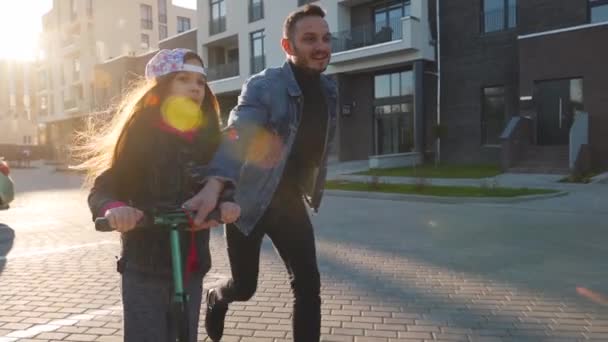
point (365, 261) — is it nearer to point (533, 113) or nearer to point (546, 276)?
point (546, 276)

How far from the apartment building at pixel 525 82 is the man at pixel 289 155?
16140mm

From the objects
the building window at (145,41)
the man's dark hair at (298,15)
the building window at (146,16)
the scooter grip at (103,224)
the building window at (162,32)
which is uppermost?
the building window at (146,16)

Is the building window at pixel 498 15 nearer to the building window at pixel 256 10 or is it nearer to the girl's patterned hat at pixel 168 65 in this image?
the building window at pixel 256 10

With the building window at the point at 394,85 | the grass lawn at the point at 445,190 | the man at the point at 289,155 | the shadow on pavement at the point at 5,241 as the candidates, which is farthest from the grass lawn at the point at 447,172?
the man at the point at 289,155

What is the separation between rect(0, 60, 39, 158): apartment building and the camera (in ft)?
237

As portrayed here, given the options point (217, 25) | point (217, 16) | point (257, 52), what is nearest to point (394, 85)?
point (257, 52)

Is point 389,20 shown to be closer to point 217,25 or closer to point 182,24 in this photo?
point 217,25

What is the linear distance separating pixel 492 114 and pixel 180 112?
22248 mm

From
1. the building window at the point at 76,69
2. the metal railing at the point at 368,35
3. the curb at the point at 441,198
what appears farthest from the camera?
the building window at the point at 76,69

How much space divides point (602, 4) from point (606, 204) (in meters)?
12.6

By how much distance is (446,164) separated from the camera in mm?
23359

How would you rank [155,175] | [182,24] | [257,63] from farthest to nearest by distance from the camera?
[182,24]
[257,63]
[155,175]

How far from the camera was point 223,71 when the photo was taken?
110ft

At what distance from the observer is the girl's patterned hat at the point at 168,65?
227cm
